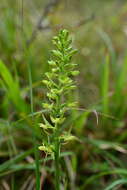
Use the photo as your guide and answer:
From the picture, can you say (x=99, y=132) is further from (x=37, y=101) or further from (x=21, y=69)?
(x=21, y=69)

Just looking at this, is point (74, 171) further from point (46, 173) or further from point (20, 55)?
point (20, 55)

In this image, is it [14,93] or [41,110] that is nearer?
[41,110]

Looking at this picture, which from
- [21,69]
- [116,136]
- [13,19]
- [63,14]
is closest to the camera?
[116,136]

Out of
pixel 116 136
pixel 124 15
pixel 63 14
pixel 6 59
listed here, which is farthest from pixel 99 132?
pixel 124 15

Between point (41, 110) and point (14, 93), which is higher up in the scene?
point (14, 93)

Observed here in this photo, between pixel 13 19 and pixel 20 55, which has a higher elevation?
pixel 13 19

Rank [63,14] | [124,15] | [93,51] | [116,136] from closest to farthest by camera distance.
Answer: [116,136], [93,51], [63,14], [124,15]

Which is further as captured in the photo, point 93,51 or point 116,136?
point 93,51

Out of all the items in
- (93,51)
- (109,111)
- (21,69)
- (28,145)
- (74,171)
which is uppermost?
(93,51)
